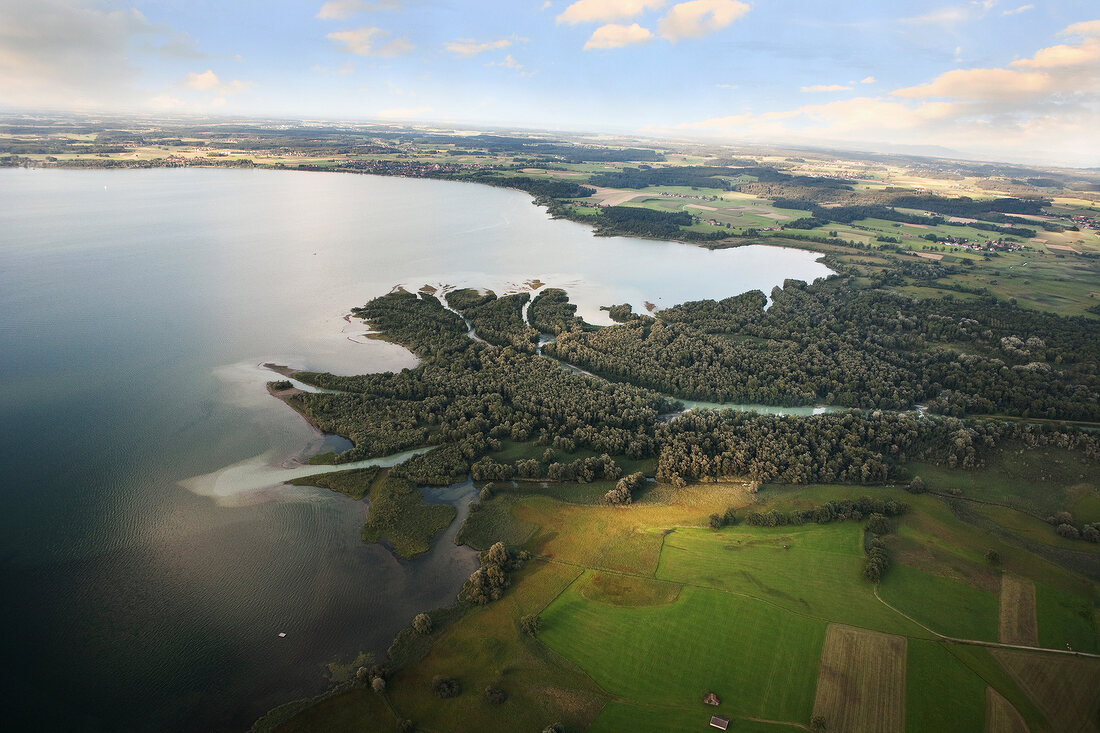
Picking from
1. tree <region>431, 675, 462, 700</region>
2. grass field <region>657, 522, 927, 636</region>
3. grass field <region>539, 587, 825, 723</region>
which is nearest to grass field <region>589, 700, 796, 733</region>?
grass field <region>539, 587, 825, 723</region>

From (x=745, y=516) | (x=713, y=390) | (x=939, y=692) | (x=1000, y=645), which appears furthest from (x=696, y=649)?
(x=713, y=390)

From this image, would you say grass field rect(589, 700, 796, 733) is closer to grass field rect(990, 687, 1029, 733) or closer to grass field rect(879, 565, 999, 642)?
grass field rect(990, 687, 1029, 733)

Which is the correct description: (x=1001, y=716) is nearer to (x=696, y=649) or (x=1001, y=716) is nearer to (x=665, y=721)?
(x=696, y=649)

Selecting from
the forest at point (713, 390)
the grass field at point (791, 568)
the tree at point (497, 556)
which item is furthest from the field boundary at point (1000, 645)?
the tree at point (497, 556)

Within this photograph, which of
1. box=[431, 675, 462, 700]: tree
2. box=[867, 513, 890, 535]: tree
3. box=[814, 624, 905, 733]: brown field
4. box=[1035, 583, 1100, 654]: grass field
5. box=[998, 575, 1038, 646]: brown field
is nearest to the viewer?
box=[814, 624, 905, 733]: brown field

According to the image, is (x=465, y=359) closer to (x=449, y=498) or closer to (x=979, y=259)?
(x=449, y=498)

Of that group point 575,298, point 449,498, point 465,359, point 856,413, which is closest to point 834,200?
point 575,298
